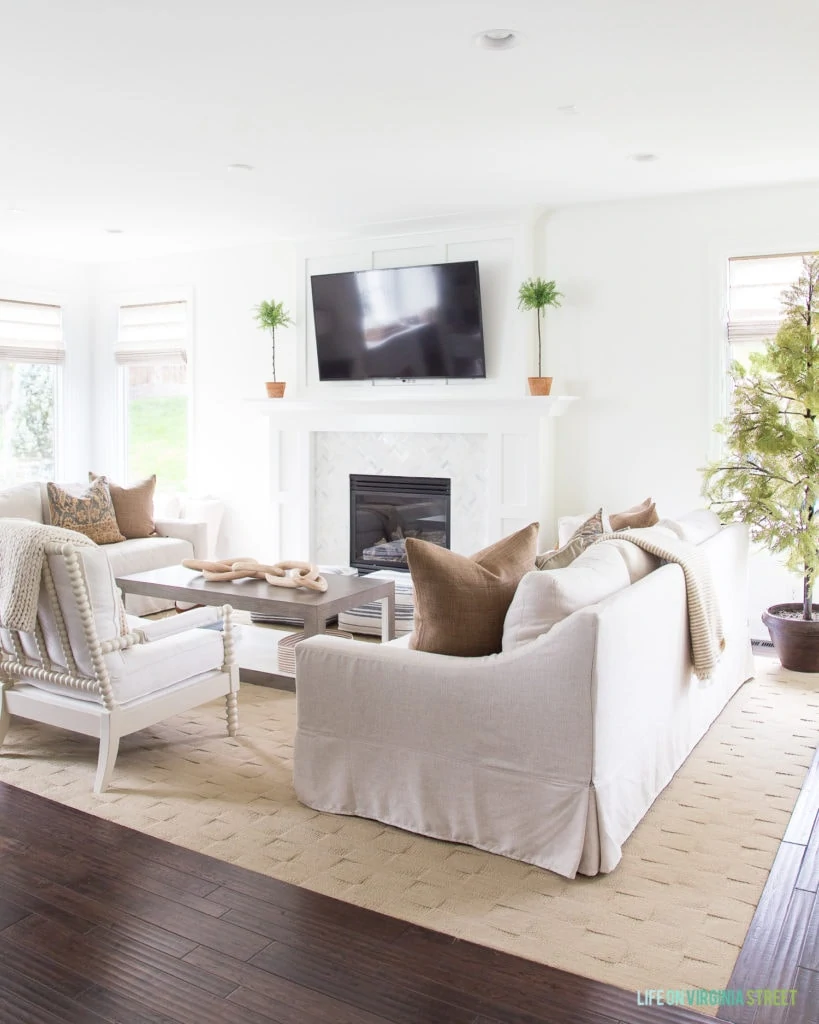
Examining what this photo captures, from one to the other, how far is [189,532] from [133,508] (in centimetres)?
42

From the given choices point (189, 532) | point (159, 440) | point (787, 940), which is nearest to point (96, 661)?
point (787, 940)

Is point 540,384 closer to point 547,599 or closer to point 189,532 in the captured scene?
point 189,532

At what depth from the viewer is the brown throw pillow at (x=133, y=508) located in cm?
649

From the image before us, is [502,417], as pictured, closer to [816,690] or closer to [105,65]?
[816,690]

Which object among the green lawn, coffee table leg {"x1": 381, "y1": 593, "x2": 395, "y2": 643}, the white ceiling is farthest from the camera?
the green lawn

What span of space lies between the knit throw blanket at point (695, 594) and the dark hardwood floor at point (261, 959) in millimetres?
761

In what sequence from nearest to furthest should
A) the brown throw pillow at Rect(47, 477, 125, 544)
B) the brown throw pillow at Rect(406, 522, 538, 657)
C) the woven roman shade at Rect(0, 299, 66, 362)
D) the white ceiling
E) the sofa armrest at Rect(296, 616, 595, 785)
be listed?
the sofa armrest at Rect(296, 616, 595, 785) → the brown throw pillow at Rect(406, 522, 538, 657) → the white ceiling → the brown throw pillow at Rect(47, 477, 125, 544) → the woven roman shade at Rect(0, 299, 66, 362)

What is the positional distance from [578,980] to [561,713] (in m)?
0.70

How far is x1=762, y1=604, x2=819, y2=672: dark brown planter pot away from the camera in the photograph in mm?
4812

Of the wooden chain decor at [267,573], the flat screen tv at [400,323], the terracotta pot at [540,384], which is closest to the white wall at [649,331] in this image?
the terracotta pot at [540,384]

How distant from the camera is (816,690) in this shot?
4.54m

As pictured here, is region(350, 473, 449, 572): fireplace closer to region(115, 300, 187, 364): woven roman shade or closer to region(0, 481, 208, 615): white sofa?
region(0, 481, 208, 615): white sofa

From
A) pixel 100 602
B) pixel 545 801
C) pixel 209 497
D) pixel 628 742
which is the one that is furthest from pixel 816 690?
pixel 209 497

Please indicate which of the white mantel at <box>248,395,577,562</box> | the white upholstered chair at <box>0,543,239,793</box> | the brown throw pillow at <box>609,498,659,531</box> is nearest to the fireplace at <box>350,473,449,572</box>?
the white mantel at <box>248,395,577,562</box>
